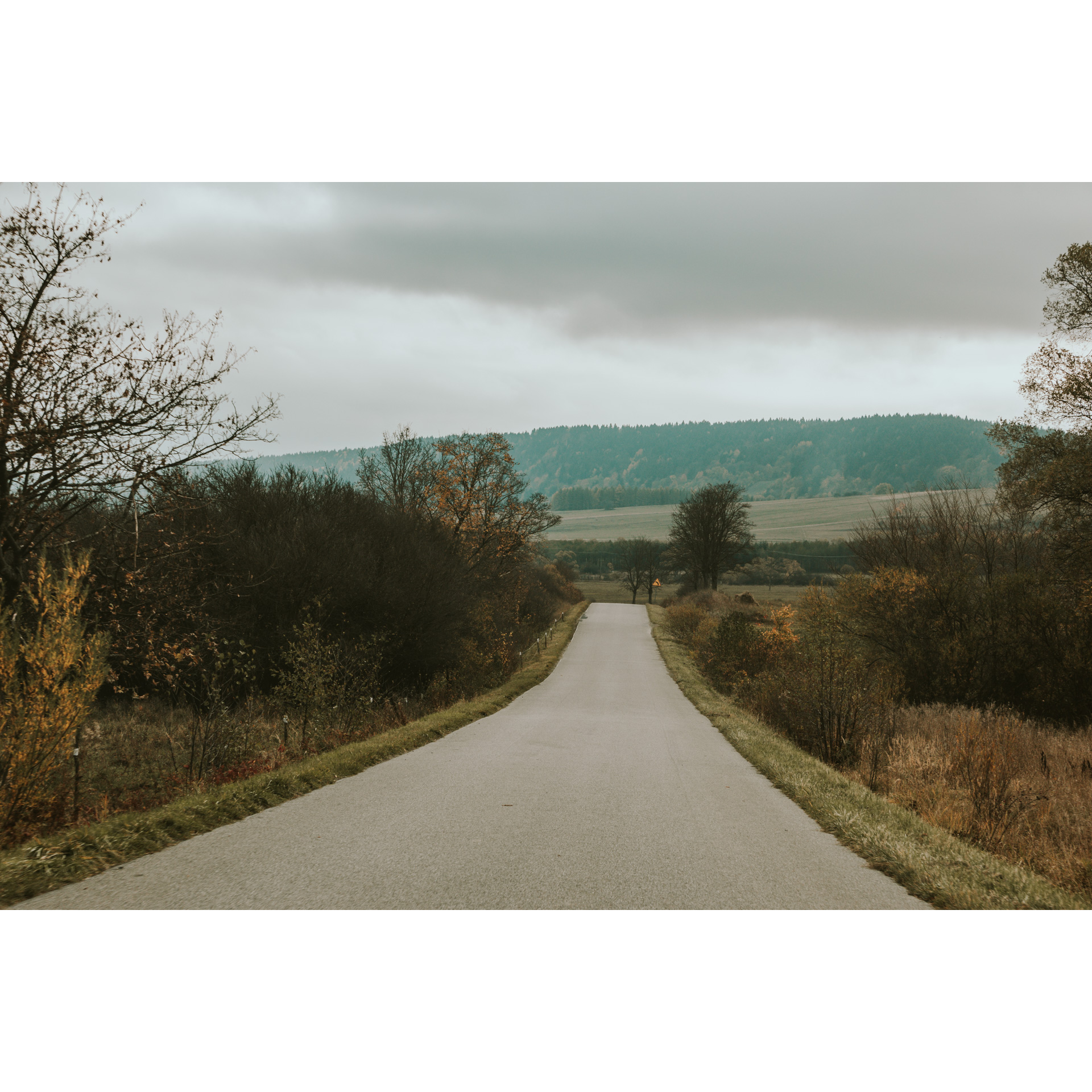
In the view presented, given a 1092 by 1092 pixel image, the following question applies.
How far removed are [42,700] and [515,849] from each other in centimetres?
482

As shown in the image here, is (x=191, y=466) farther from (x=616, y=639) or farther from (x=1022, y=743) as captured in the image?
(x=616, y=639)

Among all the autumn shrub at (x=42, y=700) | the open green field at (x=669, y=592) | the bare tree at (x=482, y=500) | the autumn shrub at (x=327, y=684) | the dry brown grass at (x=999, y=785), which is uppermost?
the bare tree at (x=482, y=500)

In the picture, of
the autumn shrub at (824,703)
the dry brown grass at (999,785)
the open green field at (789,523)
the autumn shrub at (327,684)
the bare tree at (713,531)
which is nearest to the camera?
the dry brown grass at (999,785)

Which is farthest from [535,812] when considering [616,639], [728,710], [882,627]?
[616,639]

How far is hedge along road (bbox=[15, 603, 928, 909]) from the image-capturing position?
5566mm

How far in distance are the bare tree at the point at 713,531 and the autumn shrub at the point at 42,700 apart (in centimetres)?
6983

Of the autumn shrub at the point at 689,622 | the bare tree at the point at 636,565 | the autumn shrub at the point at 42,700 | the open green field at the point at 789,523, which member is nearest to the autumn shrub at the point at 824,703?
the autumn shrub at the point at 42,700

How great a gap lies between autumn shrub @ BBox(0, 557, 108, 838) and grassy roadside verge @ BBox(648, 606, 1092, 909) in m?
7.95

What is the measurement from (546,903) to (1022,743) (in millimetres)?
16741

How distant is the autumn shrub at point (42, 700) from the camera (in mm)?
7297

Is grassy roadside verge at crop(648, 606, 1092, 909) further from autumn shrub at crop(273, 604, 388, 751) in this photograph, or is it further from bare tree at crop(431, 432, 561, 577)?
bare tree at crop(431, 432, 561, 577)

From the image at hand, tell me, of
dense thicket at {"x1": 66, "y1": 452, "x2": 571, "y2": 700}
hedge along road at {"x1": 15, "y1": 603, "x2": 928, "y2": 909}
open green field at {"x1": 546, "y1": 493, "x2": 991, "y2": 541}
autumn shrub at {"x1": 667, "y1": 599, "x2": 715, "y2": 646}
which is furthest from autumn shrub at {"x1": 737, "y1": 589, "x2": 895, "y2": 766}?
open green field at {"x1": 546, "y1": 493, "x2": 991, "y2": 541}

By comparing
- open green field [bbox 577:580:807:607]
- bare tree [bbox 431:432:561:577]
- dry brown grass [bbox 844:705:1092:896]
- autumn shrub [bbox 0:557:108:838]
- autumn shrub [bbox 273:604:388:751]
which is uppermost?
bare tree [bbox 431:432:561:577]

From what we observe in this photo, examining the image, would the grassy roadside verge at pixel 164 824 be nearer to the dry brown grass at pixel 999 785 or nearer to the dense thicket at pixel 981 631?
the dry brown grass at pixel 999 785
